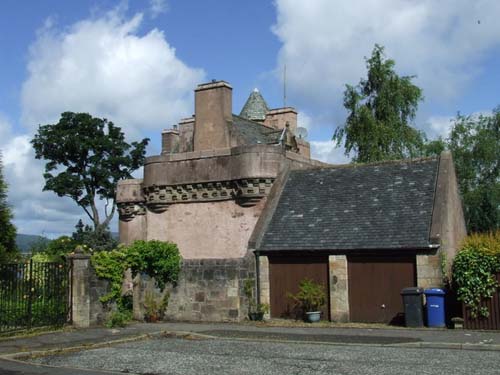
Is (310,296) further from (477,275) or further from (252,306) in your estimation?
(477,275)

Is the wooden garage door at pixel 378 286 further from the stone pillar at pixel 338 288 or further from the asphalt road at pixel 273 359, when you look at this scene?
the asphalt road at pixel 273 359

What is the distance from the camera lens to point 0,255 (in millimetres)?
18766

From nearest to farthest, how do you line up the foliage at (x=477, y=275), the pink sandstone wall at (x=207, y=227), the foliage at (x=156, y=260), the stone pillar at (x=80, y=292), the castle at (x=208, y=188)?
the foliage at (x=477, y=275), the stone pillar at (x=80, y=292), the foliage at (x=156, y=260), the castle at (x=208, y=188), the pink sandstone wall at (x=207, y=227)

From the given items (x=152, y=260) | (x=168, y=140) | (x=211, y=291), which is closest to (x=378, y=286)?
(x=211, y=291)

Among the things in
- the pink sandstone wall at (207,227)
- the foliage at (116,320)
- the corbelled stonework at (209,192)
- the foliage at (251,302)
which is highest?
the corbelled stonework at (209,192)

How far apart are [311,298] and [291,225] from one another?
2.92 meters

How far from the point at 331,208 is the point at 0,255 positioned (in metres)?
11.0

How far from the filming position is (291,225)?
867 inches

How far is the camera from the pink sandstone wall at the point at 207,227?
2325 cm

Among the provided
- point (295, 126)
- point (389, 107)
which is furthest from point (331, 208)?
point (389, 107)

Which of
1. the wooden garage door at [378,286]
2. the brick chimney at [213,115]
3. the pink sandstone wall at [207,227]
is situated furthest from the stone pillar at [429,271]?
Answer: the brick chimney at [213,115]

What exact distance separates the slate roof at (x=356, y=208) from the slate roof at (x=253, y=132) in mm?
4622

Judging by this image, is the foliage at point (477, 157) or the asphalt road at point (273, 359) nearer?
the asphalt road at point (273, 359)

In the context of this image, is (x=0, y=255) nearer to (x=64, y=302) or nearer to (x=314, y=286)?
(x=64, y=302)
